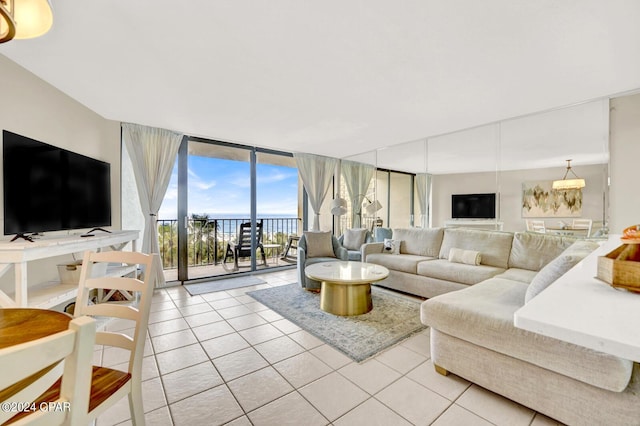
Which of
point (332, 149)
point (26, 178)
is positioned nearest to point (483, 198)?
point (332, 149)

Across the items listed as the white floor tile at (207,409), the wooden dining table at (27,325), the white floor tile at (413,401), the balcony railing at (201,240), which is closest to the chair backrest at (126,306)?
the wooden dining table at (27,325)

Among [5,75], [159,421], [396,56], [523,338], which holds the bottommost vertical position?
[159,421]

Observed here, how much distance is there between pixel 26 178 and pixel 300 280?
9.88 ft

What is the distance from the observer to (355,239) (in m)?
4.67

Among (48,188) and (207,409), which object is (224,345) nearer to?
(207,409)

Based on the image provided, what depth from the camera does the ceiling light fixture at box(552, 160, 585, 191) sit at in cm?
323

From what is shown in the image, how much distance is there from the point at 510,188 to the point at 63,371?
4.65 m

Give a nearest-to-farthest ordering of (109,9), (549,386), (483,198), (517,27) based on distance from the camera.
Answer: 1. (549,386)
2. (109,9)
3. (517,27)
4. (483,198)

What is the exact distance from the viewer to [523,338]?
147 centimetres

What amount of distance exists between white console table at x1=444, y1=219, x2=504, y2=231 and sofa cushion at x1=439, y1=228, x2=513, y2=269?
507 mm

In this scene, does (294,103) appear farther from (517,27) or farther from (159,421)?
(159,421)

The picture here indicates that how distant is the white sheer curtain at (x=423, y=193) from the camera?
484cm

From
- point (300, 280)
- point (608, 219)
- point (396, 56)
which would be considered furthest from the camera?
point (300, 280)

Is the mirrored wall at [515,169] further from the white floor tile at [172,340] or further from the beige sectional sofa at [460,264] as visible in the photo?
the white floor tile at [172,340]
